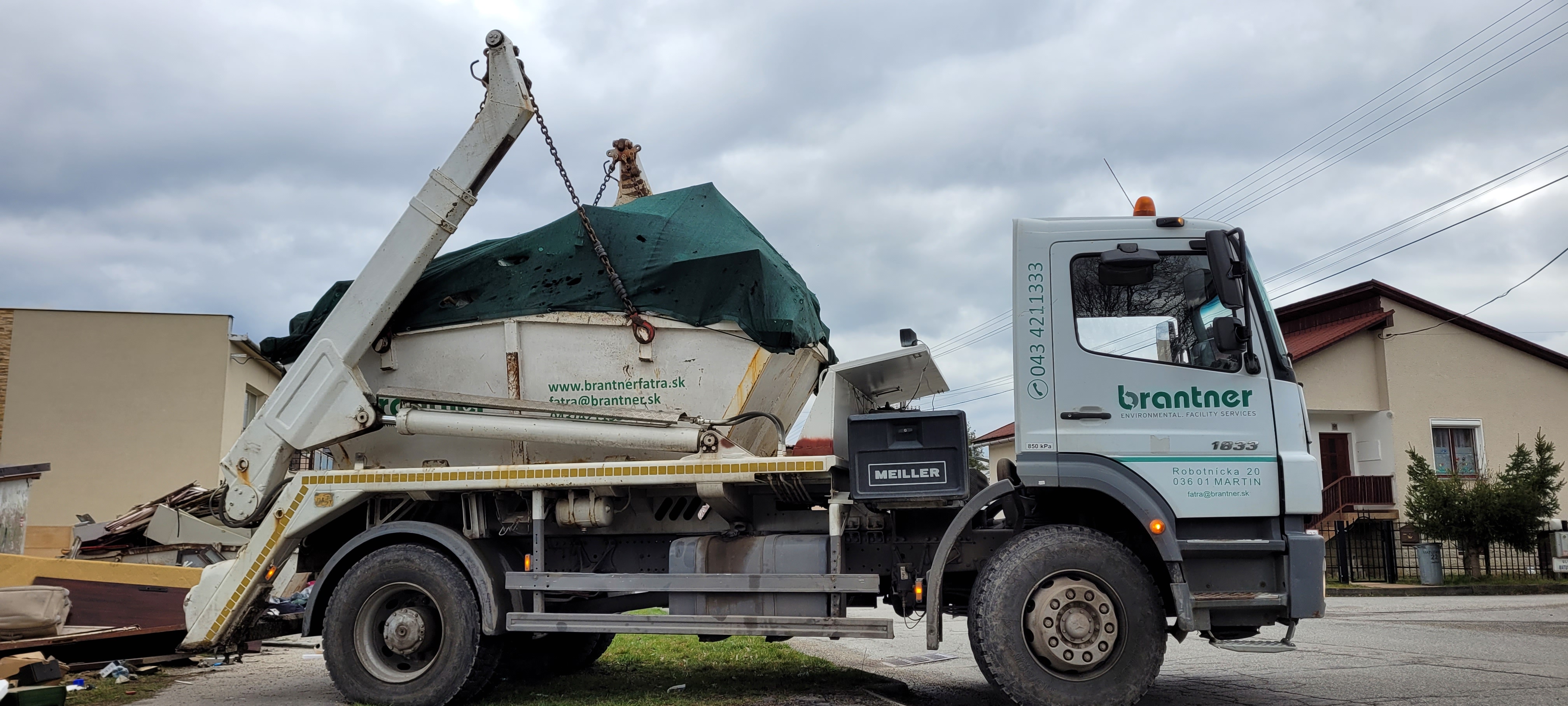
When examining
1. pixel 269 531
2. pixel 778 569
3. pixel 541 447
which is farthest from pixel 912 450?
pixel 269 531

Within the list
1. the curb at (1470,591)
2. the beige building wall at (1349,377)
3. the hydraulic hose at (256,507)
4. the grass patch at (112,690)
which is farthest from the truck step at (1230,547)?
the beige building wall at (1349,377)

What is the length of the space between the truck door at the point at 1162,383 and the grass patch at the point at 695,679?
2.45 m

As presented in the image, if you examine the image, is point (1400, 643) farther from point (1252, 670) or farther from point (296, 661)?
point (296, 661)

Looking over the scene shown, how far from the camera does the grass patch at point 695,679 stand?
21.9 feet

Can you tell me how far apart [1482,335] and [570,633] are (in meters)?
26.4

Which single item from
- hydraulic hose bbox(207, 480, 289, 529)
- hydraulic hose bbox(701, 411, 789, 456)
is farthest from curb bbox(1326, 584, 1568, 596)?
hydraulic hose bbox(207, 480, 289, 529)

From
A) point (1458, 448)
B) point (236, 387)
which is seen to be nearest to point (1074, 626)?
point (236, 387)

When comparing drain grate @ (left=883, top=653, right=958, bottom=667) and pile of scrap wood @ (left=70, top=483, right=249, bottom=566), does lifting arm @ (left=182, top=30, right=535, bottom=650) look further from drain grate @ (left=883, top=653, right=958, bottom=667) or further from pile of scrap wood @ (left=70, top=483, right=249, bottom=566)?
pile of scrap wood @ (left=70, top=483, right=249, bottom=566)

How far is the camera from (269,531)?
6859 millimetres

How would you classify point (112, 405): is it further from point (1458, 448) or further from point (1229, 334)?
point (1458, 448)

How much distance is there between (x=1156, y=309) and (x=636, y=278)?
3.22 metres

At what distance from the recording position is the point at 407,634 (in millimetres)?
6598

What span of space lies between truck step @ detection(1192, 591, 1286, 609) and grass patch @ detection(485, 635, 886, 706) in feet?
7.44

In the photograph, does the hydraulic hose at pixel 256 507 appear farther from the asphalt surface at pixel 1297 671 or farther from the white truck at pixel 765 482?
the asphalt surface at pixel 1297 671
